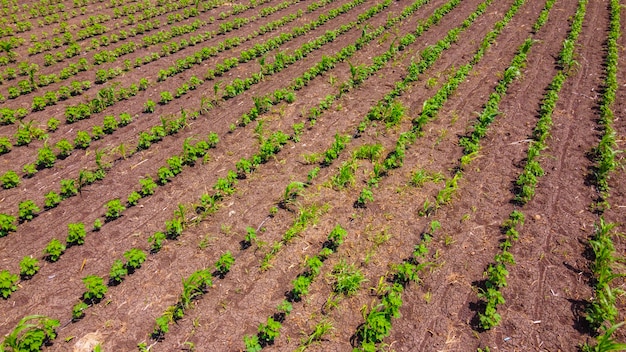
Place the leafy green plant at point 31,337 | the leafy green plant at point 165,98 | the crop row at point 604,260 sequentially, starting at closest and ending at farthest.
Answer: the leafy green plant at point 31,337 < the crop row at point 604,260 < the leafy green plant at point 165,98

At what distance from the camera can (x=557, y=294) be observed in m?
5.52

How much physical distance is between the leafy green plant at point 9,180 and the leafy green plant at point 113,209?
194 cm

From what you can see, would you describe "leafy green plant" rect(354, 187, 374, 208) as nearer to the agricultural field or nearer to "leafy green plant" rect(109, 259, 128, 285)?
the agricultural field

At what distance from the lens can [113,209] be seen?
6438 millimetres

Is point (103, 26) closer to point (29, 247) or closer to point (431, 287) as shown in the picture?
point (29, 247)

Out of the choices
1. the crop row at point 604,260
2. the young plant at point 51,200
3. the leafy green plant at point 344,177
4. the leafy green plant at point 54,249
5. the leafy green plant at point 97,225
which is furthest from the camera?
the leafy green plant at point 344,177

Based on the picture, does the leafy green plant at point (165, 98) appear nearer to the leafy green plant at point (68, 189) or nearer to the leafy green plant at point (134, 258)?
the leafy green plant at point (68, 189)

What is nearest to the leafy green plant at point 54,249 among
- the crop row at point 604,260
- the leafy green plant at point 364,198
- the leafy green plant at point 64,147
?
the leafy green plant at point 64,147

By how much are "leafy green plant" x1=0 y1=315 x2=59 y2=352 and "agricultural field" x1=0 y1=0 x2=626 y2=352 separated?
31 mm

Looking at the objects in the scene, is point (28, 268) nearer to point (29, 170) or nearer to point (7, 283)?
point (7, 283)

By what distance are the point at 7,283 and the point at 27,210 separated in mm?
1538

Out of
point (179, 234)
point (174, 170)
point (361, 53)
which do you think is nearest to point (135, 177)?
point (174, 170)

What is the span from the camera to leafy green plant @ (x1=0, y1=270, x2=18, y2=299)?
5.20m

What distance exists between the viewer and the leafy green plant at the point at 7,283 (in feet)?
17.1
